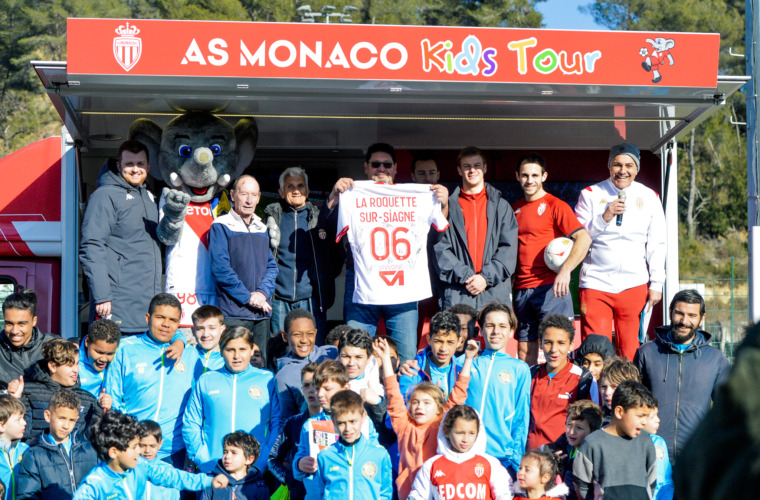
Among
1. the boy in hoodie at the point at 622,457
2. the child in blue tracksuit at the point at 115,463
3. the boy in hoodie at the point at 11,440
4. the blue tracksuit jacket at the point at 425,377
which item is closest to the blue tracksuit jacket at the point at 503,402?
the blue tracksuit jacket at the point at 425,377

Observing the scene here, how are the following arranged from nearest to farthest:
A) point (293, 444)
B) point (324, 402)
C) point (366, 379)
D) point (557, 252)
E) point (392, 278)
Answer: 1. point (324, 402)
2. point (293, 444)
3. point (366, 379)
4. point (557, 252)
5. point (392, 278)

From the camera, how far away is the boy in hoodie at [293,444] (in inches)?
235

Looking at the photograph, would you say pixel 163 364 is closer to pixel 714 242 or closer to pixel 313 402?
pixel 313 402

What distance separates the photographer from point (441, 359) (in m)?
6.38

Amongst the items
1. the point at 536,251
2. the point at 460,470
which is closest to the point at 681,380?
the point at 536,251

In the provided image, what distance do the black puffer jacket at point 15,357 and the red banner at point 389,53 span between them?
1935mm

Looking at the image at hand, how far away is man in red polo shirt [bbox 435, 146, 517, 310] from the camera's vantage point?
23.7 feet

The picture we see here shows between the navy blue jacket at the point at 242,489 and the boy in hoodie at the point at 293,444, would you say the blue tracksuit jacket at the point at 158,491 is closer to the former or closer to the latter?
the navy blue jacket at the point at 242,489

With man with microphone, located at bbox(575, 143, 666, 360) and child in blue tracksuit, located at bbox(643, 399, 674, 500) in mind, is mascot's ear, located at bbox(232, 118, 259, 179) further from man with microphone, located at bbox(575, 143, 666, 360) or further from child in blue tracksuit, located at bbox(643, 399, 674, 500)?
child in blue tracksuit, located at bbox(643, 399, 674, 500)

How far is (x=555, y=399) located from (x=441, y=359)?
814 mm

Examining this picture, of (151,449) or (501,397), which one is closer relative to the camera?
(151,449)

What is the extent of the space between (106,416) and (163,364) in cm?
109

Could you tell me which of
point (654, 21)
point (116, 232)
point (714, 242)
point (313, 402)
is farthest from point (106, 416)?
point (654, 21)

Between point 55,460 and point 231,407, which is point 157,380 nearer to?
point 231,407
